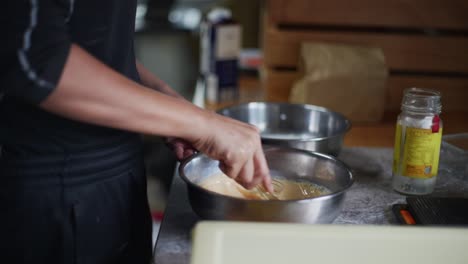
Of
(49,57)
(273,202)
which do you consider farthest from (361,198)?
(49,57)

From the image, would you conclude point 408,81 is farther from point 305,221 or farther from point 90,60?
point 90,60

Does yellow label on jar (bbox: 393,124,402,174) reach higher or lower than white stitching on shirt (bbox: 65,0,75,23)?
lower

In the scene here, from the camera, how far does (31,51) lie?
915 millimetres

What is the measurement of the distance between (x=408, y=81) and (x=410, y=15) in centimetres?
24

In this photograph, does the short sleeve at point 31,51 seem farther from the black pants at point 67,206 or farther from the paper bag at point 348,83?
the paper bag at point 348,83

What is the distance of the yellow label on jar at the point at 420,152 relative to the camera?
1333mm

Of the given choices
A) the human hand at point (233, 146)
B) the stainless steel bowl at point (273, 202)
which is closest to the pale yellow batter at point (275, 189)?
the stainless steel bowl at point (273, 202)

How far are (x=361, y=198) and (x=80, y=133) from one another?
0.62 metres

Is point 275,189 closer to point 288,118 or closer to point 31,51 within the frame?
point 288,118

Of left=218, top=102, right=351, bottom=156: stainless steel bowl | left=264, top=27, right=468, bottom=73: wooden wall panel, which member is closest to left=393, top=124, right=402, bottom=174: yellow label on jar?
left=218, top=102, right=351, bottom=156: stainless steel bowl

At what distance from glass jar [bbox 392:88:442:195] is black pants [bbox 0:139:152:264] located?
0.58 metres

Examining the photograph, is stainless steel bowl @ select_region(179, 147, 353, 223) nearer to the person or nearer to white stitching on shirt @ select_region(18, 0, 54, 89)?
the person

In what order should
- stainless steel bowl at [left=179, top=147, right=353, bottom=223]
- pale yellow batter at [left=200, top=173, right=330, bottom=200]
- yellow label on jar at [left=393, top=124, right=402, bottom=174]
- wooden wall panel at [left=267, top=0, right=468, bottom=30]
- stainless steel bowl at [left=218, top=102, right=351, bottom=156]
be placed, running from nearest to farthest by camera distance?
stainless steel bowl at [left=179, top=147, right=353, bottom=223] < pale yellow batter at [left=200, top=173, right=330, bottom=200] < yellow label on jar at [left=393, top=124, right=402, bottom=174] < stainless steel bowl at [left=218, top=102, right=351, bottom=156] < wooden wall panel at [left=267, top=0, right=468, bottom=30]

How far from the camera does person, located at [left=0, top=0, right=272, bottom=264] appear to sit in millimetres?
925
